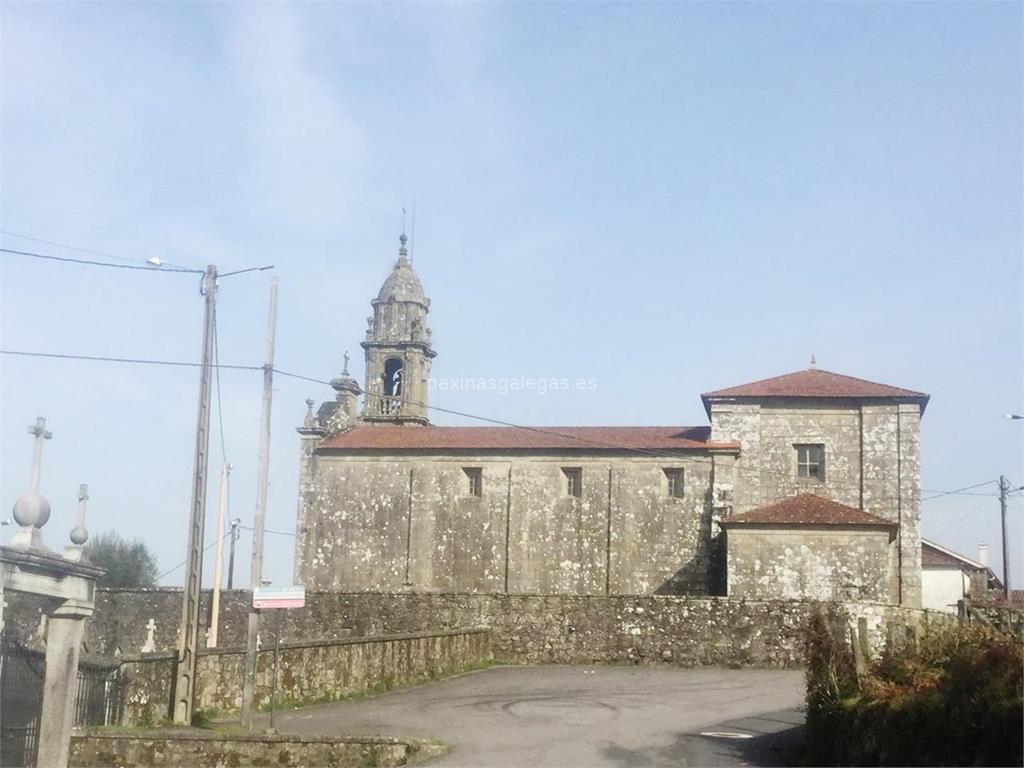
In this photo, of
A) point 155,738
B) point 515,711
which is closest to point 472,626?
point 515,711

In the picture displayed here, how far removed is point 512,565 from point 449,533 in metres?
2.66

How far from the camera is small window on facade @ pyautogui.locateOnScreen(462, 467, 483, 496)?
151 ft

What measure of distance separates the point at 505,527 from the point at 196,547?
25.6 meters

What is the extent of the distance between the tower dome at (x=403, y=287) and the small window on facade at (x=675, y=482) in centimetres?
1586

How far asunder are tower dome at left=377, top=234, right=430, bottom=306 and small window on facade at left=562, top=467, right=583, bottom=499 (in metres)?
13.1

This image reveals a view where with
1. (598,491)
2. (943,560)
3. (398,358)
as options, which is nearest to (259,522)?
(598,491)

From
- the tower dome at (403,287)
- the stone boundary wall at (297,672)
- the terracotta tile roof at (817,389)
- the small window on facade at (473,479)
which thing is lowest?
the stone boundary wall at (297,672)

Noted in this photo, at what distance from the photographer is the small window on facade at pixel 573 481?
4497cm

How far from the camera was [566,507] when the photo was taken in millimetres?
44781

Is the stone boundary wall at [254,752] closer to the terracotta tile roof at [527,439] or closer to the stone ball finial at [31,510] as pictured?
the stone ball finial at [31,510]

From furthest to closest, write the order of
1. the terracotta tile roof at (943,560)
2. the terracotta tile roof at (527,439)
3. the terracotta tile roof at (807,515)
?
the terracotta tile roof at (943,560), the terracotta tile roof at (527,439), the terracotta tile roof at (807,515)

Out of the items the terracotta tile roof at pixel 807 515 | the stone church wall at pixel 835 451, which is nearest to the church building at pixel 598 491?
the stone church wall at pixel 835 451

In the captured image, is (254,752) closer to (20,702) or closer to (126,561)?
(20,702)

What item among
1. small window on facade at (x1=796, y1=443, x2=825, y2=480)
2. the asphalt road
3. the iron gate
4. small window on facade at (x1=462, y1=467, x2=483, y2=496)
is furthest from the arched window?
the iron gate
